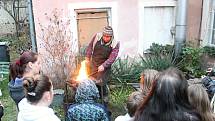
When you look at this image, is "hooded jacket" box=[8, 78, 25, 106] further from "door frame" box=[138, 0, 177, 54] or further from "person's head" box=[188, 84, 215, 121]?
"door frame" box=[138, 0, 177, 54]

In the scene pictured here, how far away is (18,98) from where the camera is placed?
429 centimetres

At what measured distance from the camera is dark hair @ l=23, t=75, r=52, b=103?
2.89 meters

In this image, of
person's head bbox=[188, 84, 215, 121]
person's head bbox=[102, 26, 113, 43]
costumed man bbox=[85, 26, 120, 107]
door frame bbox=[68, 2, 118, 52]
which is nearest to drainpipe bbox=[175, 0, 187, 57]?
door frame bbox=[68, 2, 118, 52]

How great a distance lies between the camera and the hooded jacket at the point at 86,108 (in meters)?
3.34

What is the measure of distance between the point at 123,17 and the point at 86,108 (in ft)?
14.8

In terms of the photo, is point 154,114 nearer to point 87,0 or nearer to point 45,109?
point 45,109

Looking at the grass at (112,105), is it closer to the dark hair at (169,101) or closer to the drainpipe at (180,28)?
the drainpipe at (180,28)

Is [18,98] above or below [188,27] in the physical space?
below

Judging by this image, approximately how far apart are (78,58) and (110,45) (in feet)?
5.17

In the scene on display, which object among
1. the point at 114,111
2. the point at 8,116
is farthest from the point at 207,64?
the point at 8,116

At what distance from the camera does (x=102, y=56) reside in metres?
5.64

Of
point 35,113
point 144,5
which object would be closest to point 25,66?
point 35,113

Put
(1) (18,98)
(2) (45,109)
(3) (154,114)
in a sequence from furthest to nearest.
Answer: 1. (1) (18,98)
2. (2) (45,109)
3. (3) (154,114)

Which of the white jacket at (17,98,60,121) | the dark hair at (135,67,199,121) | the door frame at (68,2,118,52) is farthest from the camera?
the door frame at (68,2,118,52)
